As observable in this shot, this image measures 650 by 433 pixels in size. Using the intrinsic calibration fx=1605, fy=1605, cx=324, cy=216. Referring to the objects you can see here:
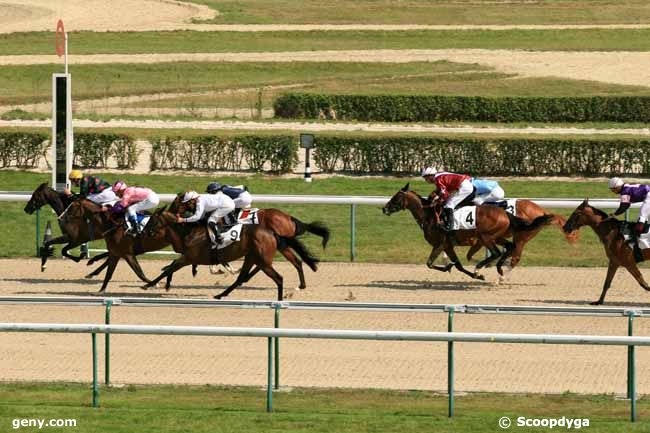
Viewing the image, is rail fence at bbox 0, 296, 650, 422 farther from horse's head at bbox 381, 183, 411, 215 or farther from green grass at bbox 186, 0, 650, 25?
green grass at bbox 186, 0, 650, 25

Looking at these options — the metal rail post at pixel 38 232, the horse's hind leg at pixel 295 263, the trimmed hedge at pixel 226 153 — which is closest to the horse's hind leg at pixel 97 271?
the metal rail post at pixel 38 232

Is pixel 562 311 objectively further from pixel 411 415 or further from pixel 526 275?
pixel 526 275

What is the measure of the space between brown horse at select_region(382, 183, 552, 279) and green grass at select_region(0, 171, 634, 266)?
1.77 m

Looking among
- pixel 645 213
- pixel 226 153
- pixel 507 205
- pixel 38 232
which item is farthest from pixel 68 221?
pixel 226 153

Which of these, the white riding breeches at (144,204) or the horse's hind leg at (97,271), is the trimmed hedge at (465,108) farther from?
the white riding breeches at (144,204)

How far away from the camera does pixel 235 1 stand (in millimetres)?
58312

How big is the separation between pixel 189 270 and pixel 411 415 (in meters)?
8.30

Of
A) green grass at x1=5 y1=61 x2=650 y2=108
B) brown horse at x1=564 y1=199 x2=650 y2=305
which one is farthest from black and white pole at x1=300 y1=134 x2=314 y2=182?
green grass at x1=5 y1=61 x2=650 y2=108

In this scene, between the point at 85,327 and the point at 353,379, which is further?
the point at 353,379

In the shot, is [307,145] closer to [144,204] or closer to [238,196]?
[144,204]

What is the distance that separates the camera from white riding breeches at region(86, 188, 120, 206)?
17188 millimetres

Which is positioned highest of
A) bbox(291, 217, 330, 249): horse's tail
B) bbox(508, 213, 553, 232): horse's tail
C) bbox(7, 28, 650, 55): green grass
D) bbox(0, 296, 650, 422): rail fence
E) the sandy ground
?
bbox(7, 28, 650, 55): green grass

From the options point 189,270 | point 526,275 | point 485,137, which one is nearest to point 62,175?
point 189,270

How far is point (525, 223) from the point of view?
56.3 ft
